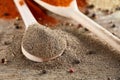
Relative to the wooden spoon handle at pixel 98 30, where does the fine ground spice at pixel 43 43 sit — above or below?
below

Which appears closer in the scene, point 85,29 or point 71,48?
point 71,48

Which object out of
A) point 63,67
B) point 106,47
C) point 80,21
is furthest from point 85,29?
point 63,67

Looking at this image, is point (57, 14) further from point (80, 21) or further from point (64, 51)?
point (64, 51)

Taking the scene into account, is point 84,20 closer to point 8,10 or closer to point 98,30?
point 98,30

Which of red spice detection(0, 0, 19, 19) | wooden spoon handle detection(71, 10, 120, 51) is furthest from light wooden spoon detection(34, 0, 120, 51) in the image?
red spice detection(0, 0, 19, 19)

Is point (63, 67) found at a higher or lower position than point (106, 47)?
lower

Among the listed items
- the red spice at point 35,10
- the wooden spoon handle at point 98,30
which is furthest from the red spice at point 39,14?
the wooden spoon handle at point 98,30

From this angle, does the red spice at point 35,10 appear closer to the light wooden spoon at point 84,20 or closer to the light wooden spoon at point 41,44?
the light wooden spoon at point 84,20
